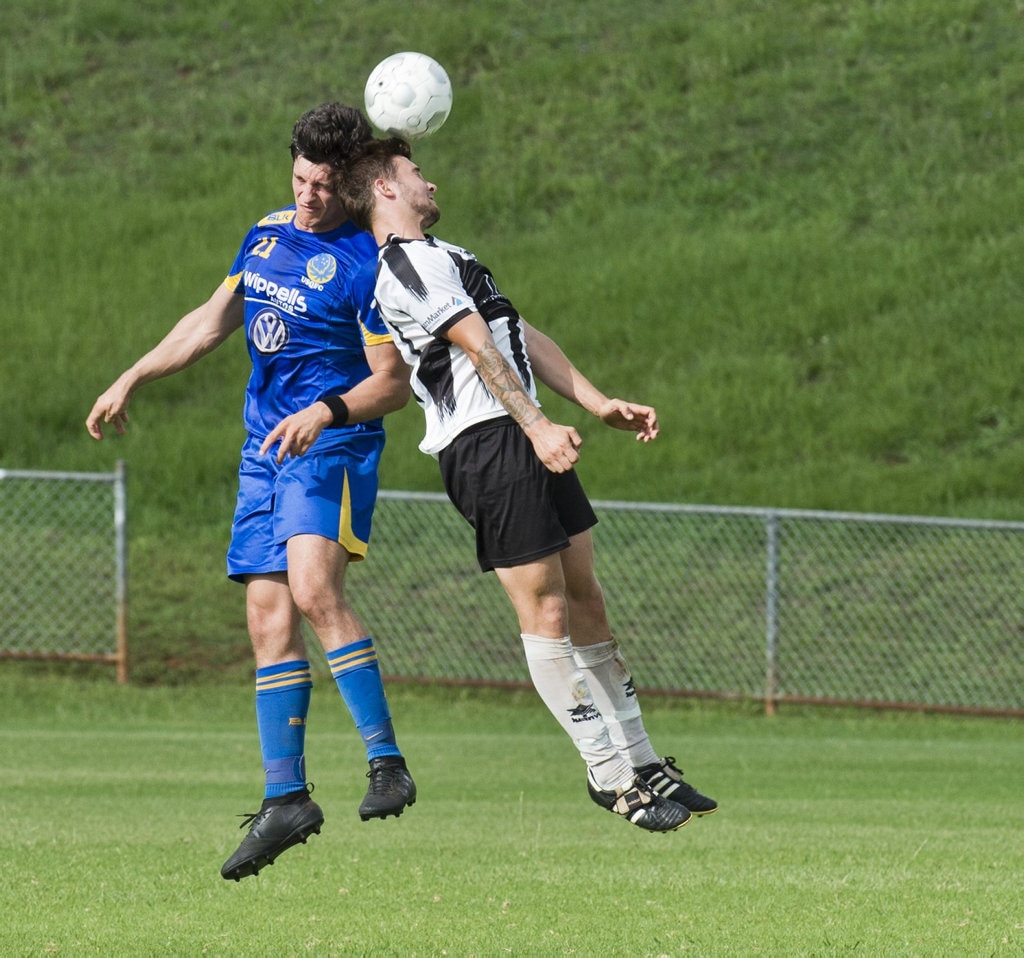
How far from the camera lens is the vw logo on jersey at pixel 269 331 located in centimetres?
586

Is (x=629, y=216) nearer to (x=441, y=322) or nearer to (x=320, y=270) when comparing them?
(x=320, y=270)

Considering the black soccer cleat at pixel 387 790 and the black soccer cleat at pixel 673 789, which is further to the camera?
the black soccer cleat at pixel 673 789

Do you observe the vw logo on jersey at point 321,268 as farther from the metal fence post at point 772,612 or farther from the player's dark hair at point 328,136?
the metal fence post at point 772,612

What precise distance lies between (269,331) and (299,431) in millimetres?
568

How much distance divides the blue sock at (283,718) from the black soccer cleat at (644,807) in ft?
→ 3.56

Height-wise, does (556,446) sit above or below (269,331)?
below

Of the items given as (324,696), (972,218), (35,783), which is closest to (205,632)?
(324,696)

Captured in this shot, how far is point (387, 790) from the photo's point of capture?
5.58 m

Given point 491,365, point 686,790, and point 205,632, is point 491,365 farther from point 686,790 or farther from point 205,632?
point 205,632

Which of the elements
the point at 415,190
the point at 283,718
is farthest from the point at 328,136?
the point at 283,718

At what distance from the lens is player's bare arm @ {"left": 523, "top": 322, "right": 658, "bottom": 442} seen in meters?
5.46

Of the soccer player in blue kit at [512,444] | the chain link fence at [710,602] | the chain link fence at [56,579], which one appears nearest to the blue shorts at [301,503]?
the soccer player in blue kit at [512,444]

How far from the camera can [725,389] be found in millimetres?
20281

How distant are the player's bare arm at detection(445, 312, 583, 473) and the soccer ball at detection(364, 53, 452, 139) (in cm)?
98
